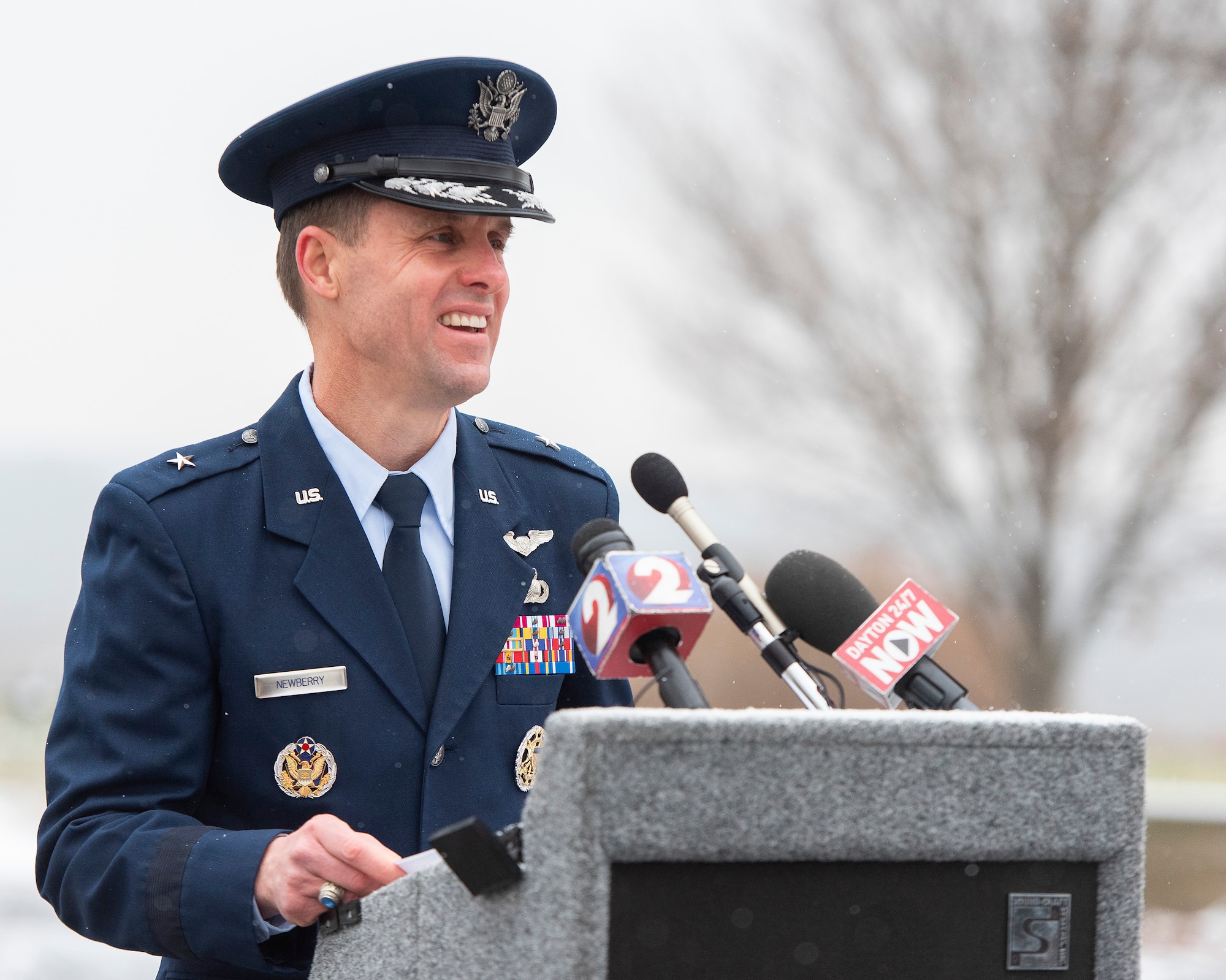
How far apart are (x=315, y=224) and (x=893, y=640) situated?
113 cm

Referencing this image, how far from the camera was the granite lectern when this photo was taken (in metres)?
0.78

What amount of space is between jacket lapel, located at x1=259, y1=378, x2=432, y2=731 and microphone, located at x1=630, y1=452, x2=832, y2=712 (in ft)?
1.46

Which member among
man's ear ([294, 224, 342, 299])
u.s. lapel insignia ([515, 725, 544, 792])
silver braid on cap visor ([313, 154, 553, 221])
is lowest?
u.s. lapel insignia ([515, 725, 544, 792])

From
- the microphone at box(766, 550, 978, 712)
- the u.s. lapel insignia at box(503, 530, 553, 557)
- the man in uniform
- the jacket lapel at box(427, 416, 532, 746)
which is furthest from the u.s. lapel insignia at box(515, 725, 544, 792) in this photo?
the microphone at box(766, 550, 978, 712)

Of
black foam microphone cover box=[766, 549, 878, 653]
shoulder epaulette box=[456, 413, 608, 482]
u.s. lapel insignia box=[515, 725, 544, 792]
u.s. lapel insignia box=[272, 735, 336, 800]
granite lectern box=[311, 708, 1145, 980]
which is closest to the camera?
granite lectern box=[311, 708, 1145, 980]

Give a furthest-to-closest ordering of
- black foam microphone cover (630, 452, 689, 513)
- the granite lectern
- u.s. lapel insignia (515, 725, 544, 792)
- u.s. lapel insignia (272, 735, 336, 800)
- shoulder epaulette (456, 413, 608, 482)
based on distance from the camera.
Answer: shoulder epaulette (456, 413, 608, 482)
u.s. lapel insignia (515, 725, 544, 792)
u.s. lapel insignia (272, 735, 336, 800)
black foam microphone cover (630, 452, 689, 513)
the granite lectern

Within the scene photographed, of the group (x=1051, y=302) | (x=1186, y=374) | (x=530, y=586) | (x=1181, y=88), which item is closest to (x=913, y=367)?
(x=1051, y=302)

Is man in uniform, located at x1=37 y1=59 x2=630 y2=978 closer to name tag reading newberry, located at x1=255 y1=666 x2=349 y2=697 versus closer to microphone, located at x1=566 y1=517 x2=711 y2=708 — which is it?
name tag reading newberry, located at x1=255 y1=666 x2=349 y2=697

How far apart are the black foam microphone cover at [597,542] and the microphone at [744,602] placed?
0.11 meters

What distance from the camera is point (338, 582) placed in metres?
1.62

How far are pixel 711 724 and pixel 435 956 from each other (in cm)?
31

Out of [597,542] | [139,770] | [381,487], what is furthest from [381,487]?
[597,542]

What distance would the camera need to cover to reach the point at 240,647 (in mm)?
1561

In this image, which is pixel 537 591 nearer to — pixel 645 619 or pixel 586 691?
pixel 586 691
